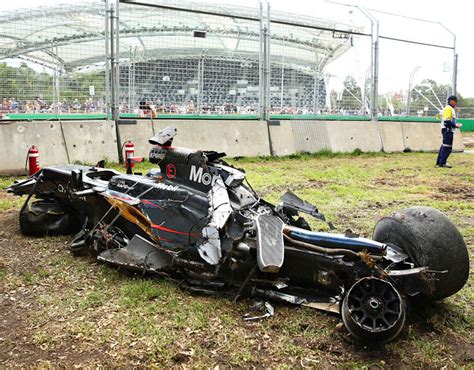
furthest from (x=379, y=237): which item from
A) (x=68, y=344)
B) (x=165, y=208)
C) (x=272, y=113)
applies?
(x=272, y=113)

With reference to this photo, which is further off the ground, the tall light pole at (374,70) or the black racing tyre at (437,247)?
the tall light pole at (374,70)

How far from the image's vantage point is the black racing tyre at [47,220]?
538 centimetres

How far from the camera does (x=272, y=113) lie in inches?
500

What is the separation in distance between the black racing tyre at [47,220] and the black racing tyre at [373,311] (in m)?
3.57

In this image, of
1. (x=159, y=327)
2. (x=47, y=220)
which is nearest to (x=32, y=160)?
(x=47, y=220)

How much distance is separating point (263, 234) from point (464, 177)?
8.04 m

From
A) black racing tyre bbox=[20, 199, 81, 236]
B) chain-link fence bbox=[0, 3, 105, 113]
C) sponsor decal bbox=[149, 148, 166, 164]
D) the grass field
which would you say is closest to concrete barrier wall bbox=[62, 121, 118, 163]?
chain-link fence bbox=[0, 3, 105, 113]

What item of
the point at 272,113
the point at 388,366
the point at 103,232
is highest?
the point at 272,113

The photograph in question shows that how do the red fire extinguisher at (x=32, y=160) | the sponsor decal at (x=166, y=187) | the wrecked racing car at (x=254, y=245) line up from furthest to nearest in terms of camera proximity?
the red fire extinguisher at (x=32, y=160)
the sponsor decal at (x=166, y=187)
the wrecked racing car at (x=254, y=245)

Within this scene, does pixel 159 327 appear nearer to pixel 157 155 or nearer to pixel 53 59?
pixel 157 155

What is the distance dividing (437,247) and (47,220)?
4.13 metres

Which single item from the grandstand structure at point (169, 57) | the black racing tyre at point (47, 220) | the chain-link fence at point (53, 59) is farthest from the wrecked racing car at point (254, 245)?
the grandstand structure at point (169, 57)

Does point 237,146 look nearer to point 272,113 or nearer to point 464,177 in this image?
point 272,113

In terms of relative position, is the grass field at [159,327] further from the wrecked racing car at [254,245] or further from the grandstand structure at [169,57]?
the grandstand structure at [169,57]
